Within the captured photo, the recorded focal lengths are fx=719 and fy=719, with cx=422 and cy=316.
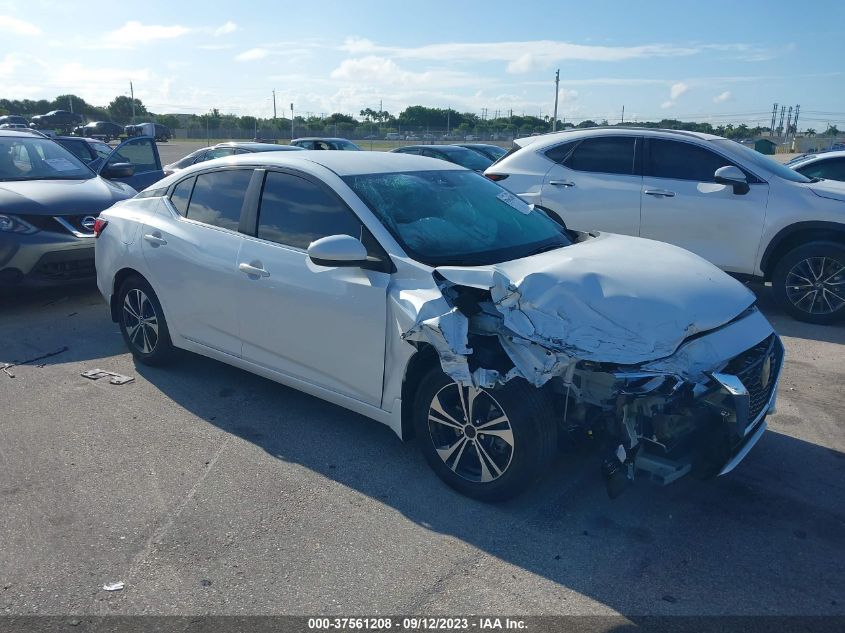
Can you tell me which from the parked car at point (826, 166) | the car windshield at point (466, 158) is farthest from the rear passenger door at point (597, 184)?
the car windshield at point (466, 158)

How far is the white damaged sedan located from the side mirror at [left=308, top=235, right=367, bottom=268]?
0.01 m

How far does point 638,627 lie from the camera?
9.24 feet

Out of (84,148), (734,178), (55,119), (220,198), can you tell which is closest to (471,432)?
(220,198)

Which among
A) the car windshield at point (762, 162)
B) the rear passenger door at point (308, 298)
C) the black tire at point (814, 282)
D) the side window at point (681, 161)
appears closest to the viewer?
the rear passenger door at point (308, 298)

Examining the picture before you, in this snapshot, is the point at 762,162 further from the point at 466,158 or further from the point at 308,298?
the point at 466,158

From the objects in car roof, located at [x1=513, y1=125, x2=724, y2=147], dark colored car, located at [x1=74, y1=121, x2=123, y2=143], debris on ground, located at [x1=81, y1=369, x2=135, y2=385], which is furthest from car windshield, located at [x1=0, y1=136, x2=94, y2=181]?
dark colored car, located at [x1=74, y1=121, x2=123, y2=143]

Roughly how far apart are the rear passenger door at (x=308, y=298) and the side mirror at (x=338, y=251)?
0.46 ft

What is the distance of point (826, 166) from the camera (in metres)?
9.58

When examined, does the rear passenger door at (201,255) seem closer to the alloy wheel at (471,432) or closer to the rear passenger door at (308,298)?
the rear passenger door at (308,298)

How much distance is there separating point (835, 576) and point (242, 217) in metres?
3.84

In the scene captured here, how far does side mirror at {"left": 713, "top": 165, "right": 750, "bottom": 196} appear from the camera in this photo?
7043mm

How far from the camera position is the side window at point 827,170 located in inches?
373

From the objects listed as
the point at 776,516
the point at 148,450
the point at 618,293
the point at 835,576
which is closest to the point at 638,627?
the point at 835,576

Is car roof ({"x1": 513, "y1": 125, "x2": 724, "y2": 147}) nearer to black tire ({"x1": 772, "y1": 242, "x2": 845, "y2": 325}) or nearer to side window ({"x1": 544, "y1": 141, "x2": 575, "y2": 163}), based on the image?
side window ({"x1": 544, "y1": 141, "x2": 575, "y2": 163})
